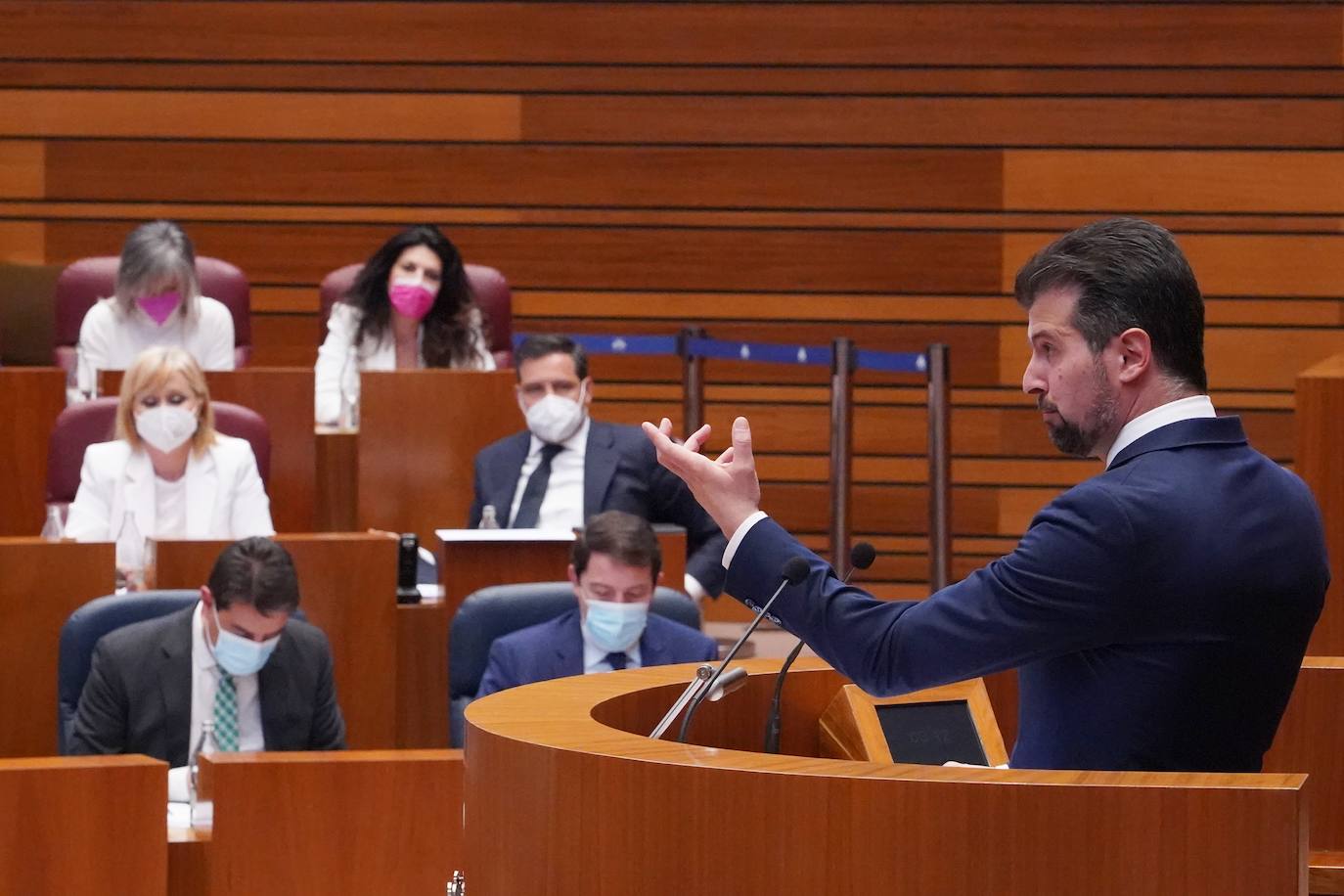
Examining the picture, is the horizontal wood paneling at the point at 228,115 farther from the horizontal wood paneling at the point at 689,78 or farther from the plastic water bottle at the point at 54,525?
the plastic water bottle at the point at 54,525

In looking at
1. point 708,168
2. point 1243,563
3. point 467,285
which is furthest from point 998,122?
point 1243,563

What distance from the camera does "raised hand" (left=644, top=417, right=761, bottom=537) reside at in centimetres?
183

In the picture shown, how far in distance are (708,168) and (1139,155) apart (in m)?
1.53

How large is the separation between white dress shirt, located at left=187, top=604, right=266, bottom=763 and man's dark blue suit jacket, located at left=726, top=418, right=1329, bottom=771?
248cm

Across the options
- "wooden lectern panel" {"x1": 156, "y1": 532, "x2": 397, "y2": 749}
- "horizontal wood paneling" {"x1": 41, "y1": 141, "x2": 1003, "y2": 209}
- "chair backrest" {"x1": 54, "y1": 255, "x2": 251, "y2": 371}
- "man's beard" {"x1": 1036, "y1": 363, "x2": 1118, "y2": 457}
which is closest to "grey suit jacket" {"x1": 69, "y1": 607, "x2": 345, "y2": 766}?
"wooden lectern panel" {"x1": 156, "y1": 532, "x2": 397, "y2": 749}

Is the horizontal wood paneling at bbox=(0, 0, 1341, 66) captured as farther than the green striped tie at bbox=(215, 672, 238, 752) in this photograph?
Yes

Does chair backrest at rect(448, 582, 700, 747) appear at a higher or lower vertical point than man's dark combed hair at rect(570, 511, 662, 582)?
lower

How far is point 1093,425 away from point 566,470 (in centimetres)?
348

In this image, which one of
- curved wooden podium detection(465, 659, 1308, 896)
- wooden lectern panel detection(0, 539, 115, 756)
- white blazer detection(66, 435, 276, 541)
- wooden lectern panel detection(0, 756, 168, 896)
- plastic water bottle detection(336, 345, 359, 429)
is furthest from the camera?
plastic water bottle detection(336, 345, 359, 429)

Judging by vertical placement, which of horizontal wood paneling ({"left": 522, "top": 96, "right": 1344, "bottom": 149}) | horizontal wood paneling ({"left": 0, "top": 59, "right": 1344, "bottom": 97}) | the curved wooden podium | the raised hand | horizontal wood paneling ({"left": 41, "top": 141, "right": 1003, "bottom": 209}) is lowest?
the curved wooden podium

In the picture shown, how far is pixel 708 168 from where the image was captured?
288 inches

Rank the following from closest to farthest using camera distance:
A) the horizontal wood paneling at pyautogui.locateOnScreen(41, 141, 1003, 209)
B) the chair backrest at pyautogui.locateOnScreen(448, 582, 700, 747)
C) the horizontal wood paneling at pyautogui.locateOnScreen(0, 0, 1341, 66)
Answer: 1. the chair backrest at pyautogui.locateOnScreen(448, 582, 700, 747)
2. the horizontal wood paneling at pyautogui.locateOnScreen(0, 0, 1341, 66)
3. the horizontal wood paneling at pyautogui.locateOnScreen(41, 141, 1003, 209)

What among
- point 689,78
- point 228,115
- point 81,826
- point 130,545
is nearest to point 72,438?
point 130,545

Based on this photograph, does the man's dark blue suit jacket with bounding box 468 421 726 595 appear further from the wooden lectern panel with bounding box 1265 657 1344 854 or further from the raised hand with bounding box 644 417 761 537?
the raised hand with bounding box 644 417 761 537
